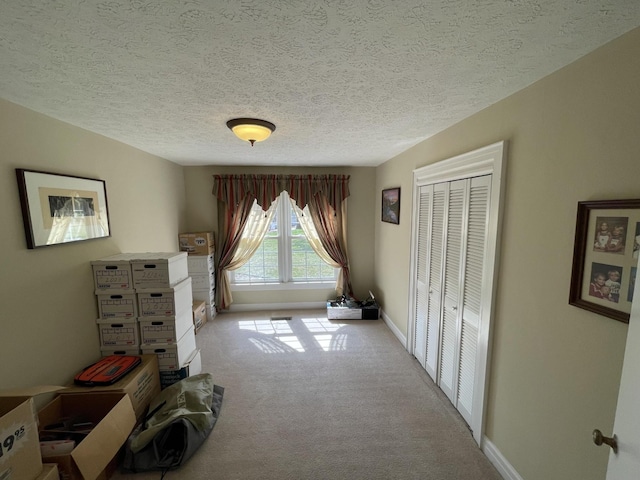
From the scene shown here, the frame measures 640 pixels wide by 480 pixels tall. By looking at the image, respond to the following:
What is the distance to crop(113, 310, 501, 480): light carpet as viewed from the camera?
1733 millimetres

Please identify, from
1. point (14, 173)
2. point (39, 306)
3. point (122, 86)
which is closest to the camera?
point (122, 86)

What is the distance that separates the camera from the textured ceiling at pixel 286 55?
0.87 meters

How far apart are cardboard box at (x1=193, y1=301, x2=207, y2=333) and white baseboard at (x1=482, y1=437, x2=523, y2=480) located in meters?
3.36

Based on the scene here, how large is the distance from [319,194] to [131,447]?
11.3 ft

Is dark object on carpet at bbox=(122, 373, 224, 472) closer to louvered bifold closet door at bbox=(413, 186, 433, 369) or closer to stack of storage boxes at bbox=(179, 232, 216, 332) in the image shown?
stack of storage boxes at bbox=(179, 232, 216, 332)

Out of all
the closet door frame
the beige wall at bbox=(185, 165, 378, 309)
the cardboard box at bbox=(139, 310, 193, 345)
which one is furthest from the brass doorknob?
the beige wall at bbox=(185, 165, 378, 309)

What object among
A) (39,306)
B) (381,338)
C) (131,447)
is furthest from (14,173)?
(381,338)

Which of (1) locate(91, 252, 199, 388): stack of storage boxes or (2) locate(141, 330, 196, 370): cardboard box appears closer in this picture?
(1) locate(91, 252, 199, 388): stack of storage boxes

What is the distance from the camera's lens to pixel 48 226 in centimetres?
172

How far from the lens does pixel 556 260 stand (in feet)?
4.30

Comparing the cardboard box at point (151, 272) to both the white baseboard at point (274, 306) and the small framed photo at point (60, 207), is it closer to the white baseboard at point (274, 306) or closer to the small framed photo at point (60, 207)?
the small framed photo at point (60, 207)

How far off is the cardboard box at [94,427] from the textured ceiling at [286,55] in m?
1.89

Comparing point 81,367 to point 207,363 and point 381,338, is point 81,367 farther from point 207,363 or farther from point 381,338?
point 381,338

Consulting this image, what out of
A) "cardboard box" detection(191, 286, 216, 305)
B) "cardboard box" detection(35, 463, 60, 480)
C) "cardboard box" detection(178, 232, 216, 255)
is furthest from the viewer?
"cardboard box" detection(191, 286, 216, 305)
